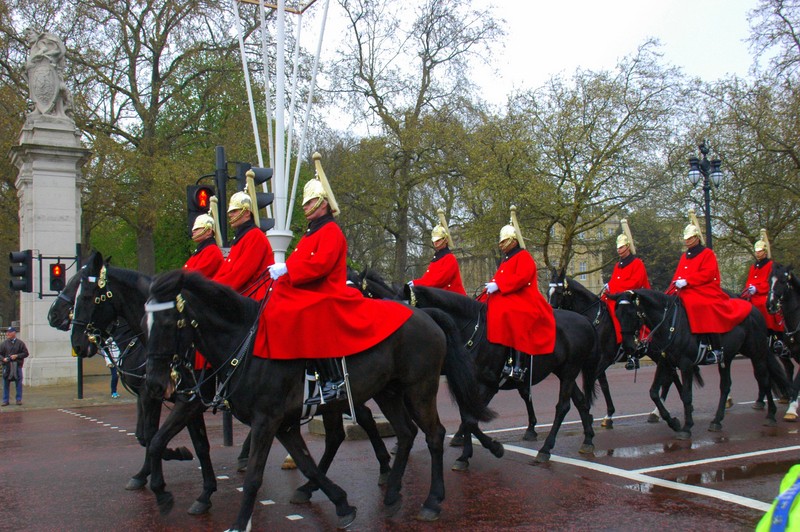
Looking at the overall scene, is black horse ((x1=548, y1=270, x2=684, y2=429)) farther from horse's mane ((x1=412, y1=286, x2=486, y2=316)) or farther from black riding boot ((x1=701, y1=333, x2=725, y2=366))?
horse's mane ((x1=412, y1=286, x2=486, y2=316))

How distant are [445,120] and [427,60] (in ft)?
11.2

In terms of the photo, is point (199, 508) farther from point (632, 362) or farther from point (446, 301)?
point (632, 362)

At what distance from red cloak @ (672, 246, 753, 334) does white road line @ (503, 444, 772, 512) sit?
11.3 ft

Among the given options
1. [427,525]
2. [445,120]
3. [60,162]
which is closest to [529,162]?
[445,120]

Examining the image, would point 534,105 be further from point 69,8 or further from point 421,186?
point 69,8

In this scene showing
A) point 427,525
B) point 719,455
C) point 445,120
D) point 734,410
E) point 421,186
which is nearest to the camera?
point 427,525

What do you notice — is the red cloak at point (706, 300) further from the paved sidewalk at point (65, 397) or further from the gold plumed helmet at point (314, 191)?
the paved sidewalk at point (65, 397)

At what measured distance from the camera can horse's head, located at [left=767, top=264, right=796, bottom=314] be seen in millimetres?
12055

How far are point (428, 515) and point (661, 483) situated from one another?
2635mm

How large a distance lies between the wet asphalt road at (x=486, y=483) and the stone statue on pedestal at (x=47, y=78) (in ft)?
39.0

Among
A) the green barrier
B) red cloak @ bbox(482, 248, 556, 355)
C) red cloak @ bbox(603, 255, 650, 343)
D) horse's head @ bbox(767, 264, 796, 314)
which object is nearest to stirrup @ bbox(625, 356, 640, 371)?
red cloak @ bbox(603, 255, 650, 343)

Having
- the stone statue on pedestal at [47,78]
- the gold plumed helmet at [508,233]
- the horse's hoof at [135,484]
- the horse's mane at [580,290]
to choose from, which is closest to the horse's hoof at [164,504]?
the horse's hoof at [135,484]

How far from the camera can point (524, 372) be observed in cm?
896

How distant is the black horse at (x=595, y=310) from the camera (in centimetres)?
1123
